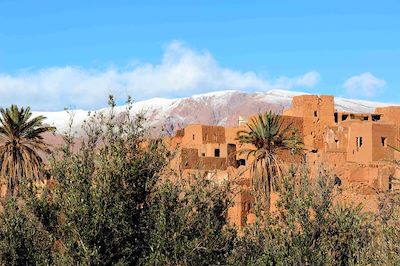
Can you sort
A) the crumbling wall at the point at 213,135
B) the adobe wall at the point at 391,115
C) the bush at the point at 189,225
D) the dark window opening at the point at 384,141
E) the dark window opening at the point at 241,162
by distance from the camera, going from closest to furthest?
1. the bush at the point at 189,225
2. the dark window opening at the point at 384,141
3. the dark window opening at the point at 241,162
4. the adobe wall at the point at 391,115
5. the crumbling wall at the point at 213,135

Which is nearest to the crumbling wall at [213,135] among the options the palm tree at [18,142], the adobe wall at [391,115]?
the adobe wall at [391,115]

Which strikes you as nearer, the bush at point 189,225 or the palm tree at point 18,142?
the bush at point 189,225

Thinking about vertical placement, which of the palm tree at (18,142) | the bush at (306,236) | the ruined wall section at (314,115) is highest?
the ruined wall section at (314,115)

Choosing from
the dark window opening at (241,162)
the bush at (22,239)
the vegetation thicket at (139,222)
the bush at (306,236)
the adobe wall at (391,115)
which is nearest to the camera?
the vegetation thicket at (139,222)

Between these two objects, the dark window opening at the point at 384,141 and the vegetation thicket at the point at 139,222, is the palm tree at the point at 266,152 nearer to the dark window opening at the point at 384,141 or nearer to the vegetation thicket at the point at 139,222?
the vegetation thicket at the point at 139,222

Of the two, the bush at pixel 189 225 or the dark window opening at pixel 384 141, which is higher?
the dark window opening at pixel 384 141

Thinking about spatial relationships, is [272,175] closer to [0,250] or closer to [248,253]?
[248,253]

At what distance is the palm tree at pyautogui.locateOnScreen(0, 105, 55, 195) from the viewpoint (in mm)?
29625

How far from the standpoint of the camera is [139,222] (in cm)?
1427

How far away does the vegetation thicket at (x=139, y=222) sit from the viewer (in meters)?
13.6

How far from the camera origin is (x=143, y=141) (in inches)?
594

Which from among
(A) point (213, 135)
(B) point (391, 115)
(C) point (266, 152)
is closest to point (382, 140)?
(B) point (391, 115)

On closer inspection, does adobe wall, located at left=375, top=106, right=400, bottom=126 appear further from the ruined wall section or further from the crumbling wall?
the crumbling wall

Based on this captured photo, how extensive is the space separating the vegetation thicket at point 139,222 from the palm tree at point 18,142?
14.1 metres
